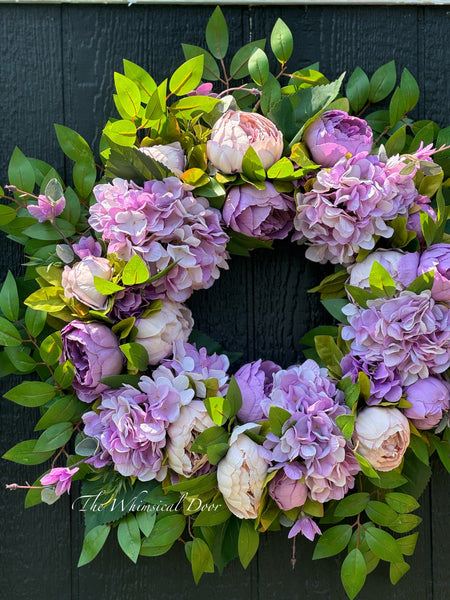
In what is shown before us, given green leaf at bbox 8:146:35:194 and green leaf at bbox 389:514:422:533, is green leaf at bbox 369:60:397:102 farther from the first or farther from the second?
green leaf at bbox 389:514:422:533

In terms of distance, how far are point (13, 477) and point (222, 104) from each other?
0.63 m

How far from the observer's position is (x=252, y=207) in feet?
2.63

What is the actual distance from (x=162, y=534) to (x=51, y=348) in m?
0.29

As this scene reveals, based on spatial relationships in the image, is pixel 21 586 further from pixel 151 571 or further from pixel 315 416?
pixel 315 416

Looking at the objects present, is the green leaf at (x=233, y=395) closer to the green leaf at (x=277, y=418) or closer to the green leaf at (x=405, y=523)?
the green leaf at (x=277, y=418)

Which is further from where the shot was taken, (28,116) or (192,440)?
(28,116)

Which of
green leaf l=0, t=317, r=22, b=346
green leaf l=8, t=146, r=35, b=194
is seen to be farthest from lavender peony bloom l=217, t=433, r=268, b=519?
green leaf l=8, t=146, r=35, b=194

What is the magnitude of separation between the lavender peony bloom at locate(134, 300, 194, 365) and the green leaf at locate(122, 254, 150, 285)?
69 mm

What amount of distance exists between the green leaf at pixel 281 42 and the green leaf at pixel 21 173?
39cm

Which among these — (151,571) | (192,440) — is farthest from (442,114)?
(151,571)

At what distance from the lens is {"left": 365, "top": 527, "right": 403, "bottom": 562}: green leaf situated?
2.72ft

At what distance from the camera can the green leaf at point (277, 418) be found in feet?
2.43

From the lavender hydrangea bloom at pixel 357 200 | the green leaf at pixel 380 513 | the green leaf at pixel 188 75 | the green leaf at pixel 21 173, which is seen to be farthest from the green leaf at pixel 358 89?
the green leaf at pixel 380 513

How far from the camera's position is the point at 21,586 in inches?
35.7
